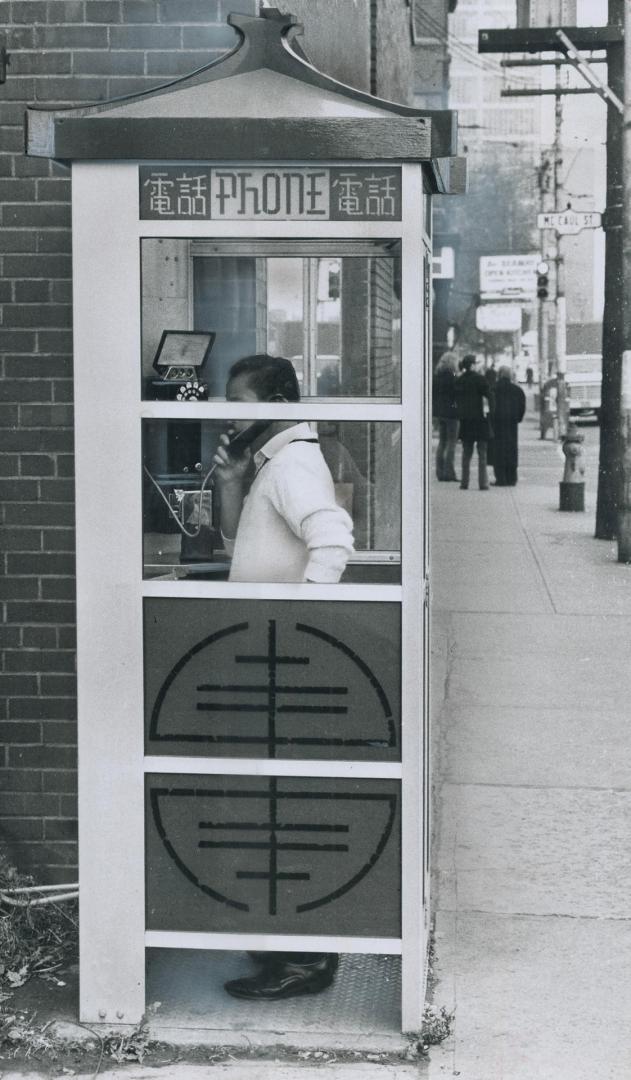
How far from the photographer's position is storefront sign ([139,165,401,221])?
423 cm

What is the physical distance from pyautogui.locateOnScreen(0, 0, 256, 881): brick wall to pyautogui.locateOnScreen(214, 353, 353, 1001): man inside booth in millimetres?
929

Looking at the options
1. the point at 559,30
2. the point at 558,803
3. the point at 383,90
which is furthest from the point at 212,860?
the point at 559,30

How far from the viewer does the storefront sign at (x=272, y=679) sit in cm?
435

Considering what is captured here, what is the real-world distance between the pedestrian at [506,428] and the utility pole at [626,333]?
730 centimetres

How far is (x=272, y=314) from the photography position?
16.1 feet

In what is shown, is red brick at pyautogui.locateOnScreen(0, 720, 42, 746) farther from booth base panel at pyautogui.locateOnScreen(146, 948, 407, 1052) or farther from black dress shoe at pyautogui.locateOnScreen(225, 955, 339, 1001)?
black dress shoe at pyautogui.locateOnScreen(225, 955, 339, 1001)

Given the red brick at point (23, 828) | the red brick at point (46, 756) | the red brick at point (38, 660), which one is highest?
the red brick at point (38, 660)

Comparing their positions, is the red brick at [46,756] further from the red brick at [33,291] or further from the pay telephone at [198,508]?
the red brick at [33,291]

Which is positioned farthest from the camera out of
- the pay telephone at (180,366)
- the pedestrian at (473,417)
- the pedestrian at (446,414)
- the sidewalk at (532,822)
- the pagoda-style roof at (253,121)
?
the pedestrian at (446,414)

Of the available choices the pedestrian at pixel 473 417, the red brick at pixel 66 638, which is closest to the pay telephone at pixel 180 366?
the red brick at pixel 66 638

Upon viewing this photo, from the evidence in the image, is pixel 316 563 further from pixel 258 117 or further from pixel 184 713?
pixel 258 117

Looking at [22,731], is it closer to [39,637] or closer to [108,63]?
[39,637]

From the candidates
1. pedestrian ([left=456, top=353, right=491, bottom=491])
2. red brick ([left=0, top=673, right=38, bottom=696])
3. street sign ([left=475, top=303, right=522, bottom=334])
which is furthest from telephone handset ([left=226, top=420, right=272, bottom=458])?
street sign ([left=475, top=303, right=522, bottom=334])

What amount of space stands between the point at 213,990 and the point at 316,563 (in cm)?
136
